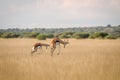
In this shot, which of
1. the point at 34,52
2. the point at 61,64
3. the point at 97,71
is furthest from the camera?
the point at 34,52

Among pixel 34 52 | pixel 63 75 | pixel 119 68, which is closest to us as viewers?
pixel 63 75

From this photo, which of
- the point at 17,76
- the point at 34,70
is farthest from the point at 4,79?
the point at 34,70

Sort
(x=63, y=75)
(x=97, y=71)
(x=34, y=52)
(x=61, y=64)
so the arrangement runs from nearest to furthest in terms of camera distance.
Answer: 1. (x=63, y=75)
2. (x=97, y=71)
3. (x=61, y=64)
4. (x=34, y=52)

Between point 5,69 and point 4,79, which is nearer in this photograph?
point 4,79

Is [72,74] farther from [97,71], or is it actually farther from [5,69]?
[5,69]

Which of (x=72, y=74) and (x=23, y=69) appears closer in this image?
(x=72, y=74)

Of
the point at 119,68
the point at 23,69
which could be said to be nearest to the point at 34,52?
the point at 23,69

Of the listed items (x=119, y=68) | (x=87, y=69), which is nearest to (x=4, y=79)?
(x=87, y=69)

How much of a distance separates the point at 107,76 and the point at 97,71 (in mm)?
771

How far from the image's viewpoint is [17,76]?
22.8 ft

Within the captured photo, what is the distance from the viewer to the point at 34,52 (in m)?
13.0

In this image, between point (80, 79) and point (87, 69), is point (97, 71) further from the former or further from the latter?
point (80, 79)

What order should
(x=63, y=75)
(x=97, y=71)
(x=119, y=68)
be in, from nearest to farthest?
1. (x=63, y=75)
2. (x=97, y=71)
3. (x=119, y=68)

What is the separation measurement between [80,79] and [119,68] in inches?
81.3
